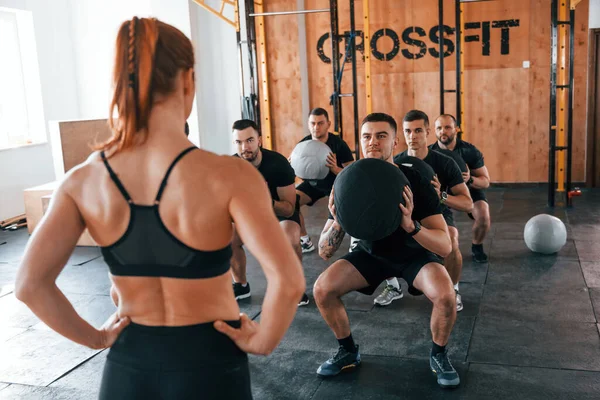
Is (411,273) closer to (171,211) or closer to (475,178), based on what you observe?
(171,211)

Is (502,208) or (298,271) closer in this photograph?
(298,271)

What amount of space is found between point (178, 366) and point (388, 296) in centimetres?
287

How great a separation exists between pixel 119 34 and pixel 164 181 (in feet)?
1.00

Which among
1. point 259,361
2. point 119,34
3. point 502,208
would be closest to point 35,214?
point 259,361

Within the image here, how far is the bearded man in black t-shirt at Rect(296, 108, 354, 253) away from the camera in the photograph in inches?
205

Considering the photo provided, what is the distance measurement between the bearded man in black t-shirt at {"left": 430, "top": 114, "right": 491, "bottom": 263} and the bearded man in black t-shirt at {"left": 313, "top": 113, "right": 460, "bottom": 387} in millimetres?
2058

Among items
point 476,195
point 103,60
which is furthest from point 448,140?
point 103,60

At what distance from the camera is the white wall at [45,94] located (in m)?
7.31

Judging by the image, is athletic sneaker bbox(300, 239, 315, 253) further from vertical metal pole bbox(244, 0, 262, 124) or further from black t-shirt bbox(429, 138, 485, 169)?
vertical metal pole bbox(244, 0, 262, 124)

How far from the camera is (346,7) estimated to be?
815 centimetres

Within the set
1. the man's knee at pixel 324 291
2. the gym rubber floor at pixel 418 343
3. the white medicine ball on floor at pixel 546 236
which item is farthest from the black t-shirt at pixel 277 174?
the white medicine ball on floor at pixel 546 236

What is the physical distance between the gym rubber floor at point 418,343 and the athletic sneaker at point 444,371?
56 millimetres

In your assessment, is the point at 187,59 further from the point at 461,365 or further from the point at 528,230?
the point at 528,230

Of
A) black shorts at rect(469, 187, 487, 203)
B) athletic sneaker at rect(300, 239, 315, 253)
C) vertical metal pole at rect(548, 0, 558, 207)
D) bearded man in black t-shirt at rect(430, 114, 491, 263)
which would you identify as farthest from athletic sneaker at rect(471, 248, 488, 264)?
vertical metal pole at rect(548, 0, 558, 207)
